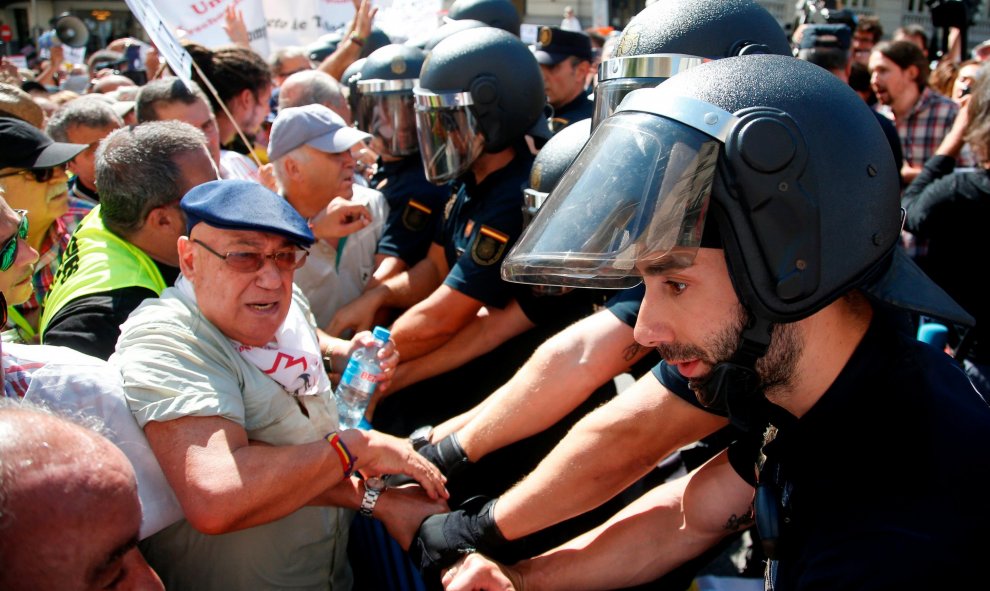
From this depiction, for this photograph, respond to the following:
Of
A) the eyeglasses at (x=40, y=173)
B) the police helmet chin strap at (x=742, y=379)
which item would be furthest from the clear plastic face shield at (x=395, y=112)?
the police helmet chin strap at (x=742, y=379)

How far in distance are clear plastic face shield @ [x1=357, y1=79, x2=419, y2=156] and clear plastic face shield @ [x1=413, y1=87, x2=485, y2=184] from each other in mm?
808

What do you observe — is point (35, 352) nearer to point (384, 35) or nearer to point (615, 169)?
point (615, 169)

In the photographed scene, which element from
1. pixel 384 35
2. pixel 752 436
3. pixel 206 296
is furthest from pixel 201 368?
pixel 384 35

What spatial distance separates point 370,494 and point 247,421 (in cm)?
46

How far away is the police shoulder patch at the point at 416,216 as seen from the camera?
13.1 ft

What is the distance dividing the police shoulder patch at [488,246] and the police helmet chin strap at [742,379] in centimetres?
157

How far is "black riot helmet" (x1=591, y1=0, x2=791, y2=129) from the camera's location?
2217 millimetres

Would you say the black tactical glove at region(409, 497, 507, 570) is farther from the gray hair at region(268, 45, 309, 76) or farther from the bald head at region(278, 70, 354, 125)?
the gray hair at region(268, 45, 309, 76)

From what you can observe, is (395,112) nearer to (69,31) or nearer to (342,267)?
(342,267)

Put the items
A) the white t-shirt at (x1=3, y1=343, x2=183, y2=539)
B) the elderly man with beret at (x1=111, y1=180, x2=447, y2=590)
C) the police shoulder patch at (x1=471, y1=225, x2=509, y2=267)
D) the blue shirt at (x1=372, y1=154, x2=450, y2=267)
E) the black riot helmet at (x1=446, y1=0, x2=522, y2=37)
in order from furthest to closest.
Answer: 1. the black riot helmet at (x1=446, y1=0, x2=522, y2=37)
2. the blue shirt at (x1=372, y1=154, x2=450, y2=267)
3. the police shoulder patch at (x1=471, y1=225, x2=509, y2=267)
4. the elderly man with beret at (x1=111, y1=180, x2=447, y2=590)
5. the white t-shirt at (x1=3, y1=343, x2=183, y2=539)

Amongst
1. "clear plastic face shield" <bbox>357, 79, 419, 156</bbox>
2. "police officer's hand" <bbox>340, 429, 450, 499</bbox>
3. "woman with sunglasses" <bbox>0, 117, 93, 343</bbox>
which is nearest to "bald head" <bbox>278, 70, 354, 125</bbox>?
"clear plastic face shield" <bbox>357, 79, 419, 156</bbox>

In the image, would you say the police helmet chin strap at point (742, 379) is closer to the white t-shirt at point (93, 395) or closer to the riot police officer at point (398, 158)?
the white t-shirt at point (93, 395)

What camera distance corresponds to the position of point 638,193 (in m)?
1.43

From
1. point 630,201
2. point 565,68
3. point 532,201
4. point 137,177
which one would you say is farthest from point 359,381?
point 565,68
